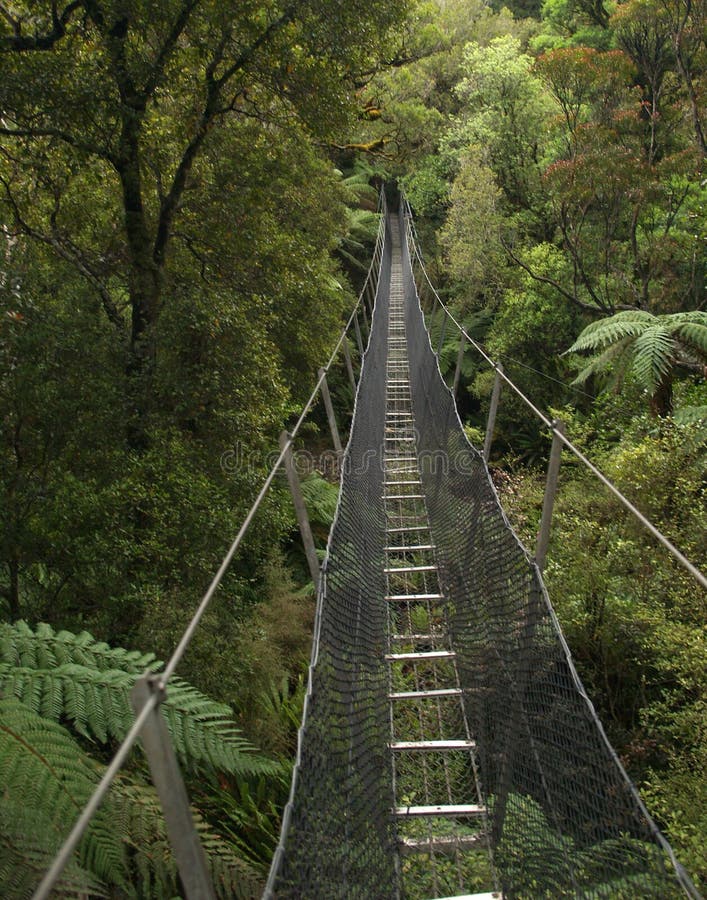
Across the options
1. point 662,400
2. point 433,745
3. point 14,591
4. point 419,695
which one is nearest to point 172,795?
point 433,745

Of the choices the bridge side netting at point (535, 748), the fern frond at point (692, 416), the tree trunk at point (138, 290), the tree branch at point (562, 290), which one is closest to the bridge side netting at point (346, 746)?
the bridge side netting at point (535, 748)

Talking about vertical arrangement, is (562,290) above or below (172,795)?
above

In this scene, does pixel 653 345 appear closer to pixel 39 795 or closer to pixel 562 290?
pixel 562 290

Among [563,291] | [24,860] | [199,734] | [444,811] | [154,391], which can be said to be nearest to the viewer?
[24,860]

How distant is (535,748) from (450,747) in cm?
54

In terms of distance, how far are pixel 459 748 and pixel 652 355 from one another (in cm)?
363

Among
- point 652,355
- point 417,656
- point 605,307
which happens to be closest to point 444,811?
point 417,656

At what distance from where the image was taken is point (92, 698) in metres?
1.95

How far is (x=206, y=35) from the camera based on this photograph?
412 centimetres

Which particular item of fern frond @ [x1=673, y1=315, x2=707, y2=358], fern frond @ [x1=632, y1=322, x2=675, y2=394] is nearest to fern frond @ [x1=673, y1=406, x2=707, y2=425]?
fern frond @ [x1=632, y1=322, x2=675, y2=394]

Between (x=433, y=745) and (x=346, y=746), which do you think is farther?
(x=433, y=745)

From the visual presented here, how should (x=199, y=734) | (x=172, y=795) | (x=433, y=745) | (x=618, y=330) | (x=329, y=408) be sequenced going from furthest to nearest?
(x=618, y=330) → (x=329, y=408) → (x=433, y=745) → (x=199, y=734) → (x=172, y=795)

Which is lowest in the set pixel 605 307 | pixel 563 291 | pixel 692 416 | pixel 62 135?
pixel 692 416

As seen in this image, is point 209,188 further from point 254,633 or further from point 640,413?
point 640,413
